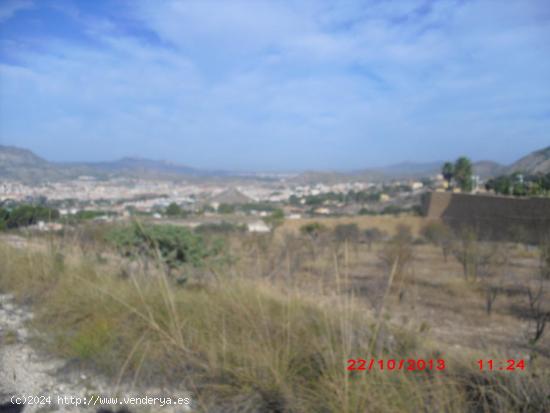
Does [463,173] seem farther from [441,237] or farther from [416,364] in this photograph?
[416,364]

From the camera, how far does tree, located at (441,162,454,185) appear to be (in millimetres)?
34997

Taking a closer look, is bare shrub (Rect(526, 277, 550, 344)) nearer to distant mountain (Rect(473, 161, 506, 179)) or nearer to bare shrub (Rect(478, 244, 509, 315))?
bare shrub (Rect(478, 244, 509, 315))

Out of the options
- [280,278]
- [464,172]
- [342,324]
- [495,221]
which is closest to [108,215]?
[280,278]

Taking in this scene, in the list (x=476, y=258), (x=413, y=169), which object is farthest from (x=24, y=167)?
(x=413, y=169)

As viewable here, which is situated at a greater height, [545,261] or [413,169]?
[413,169]

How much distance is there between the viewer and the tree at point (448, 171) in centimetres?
3500

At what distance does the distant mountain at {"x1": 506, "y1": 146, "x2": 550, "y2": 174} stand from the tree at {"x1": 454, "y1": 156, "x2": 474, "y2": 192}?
6.94 m

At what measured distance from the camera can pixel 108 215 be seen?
8844 millimetres

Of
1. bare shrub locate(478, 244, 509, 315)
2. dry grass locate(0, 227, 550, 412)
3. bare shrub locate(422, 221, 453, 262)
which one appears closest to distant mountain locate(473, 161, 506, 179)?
bare shrub locate(422, 221, 453, 262)

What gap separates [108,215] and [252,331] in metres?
6.21

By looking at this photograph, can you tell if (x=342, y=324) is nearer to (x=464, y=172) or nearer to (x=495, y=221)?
(x=495, y=221)

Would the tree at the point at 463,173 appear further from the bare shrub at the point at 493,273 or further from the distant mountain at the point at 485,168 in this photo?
the bare shrub at the point at 493,273

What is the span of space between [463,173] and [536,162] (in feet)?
44.1

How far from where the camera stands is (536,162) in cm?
2055
